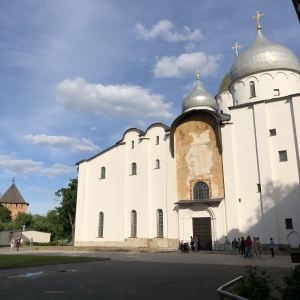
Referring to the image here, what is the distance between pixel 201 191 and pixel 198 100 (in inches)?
447

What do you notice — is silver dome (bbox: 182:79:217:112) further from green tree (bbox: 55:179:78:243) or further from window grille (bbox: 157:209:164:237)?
green tree (bbox: 55:179:78:243)

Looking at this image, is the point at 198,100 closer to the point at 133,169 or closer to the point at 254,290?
the point at 133,169

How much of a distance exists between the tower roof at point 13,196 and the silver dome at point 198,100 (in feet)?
208

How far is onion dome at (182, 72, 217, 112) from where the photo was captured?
115 feet

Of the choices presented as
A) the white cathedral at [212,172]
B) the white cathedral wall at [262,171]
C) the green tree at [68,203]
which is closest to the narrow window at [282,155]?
the white cathedral at [212,172]

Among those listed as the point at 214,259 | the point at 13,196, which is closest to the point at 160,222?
the point at 214,259

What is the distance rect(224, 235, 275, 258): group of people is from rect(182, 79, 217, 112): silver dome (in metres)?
15.6

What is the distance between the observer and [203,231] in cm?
2770

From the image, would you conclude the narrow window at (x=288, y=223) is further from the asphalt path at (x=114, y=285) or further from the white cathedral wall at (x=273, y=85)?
the asphalt path at (x=114, y=285)

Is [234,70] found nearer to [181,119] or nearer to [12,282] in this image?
[181,119]

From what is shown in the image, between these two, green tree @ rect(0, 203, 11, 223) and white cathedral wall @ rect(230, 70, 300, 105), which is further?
green tree @ rect(0, 203, 11, 223)

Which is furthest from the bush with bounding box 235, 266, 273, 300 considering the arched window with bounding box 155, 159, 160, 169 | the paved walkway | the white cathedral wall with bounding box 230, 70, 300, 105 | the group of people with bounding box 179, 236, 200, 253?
the white cathedral wall with bounding box 230, 70, 300, 105

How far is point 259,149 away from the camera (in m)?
26.1

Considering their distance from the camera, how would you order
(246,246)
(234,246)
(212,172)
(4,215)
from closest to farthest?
(246,246), (234,246), (212,172), (4,215)
